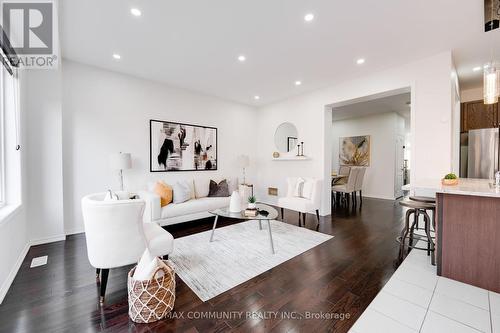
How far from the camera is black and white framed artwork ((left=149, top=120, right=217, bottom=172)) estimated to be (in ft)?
14.1

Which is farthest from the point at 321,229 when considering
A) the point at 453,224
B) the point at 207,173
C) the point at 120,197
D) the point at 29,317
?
the point at 29,317

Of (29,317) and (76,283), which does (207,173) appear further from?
(29,317)

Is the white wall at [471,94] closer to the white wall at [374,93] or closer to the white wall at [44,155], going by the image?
the white wall at [374,93]

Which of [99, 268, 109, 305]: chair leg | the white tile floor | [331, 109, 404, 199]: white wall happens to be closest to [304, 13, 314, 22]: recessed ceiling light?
the white tile floor

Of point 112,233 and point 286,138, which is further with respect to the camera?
point 286,138

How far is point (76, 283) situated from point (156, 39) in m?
2.98

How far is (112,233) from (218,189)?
2.98m

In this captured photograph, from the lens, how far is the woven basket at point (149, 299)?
1573mm

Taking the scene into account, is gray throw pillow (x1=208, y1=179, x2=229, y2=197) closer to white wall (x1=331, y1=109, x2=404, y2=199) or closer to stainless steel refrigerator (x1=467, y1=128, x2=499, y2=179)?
white wall (x1=331, y1=109, x2=404, y2=199)

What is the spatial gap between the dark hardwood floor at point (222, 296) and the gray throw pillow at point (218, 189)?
2336 mm

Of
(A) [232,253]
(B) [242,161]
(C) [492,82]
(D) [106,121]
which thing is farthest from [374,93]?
(D) [106,121]

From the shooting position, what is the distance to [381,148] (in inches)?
267

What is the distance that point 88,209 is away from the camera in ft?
5.73
